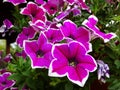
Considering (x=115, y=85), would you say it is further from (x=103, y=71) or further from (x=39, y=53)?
(x=39, y=53)

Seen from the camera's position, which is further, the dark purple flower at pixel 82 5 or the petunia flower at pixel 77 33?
the dark purple flower at pixel 82 5

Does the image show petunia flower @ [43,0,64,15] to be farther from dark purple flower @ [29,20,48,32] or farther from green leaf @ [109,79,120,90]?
green leaf @ [109,79,120,90]

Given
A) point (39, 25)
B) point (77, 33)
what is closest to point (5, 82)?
point (39, 25)

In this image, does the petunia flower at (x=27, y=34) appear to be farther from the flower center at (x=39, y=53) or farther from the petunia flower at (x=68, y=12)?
the flower center at (x=39, y=53)

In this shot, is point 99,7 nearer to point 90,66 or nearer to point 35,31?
point 35,31

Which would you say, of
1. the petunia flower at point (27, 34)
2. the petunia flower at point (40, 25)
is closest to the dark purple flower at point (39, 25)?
the petunia flower at point (40, 25)

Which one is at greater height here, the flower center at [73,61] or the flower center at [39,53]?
the flower center at [39,53]

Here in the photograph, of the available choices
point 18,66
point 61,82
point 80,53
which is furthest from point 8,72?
point 80,53

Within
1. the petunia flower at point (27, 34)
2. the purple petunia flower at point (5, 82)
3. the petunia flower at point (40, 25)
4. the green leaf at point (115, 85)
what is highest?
the petunia flower at point (40, 25)
